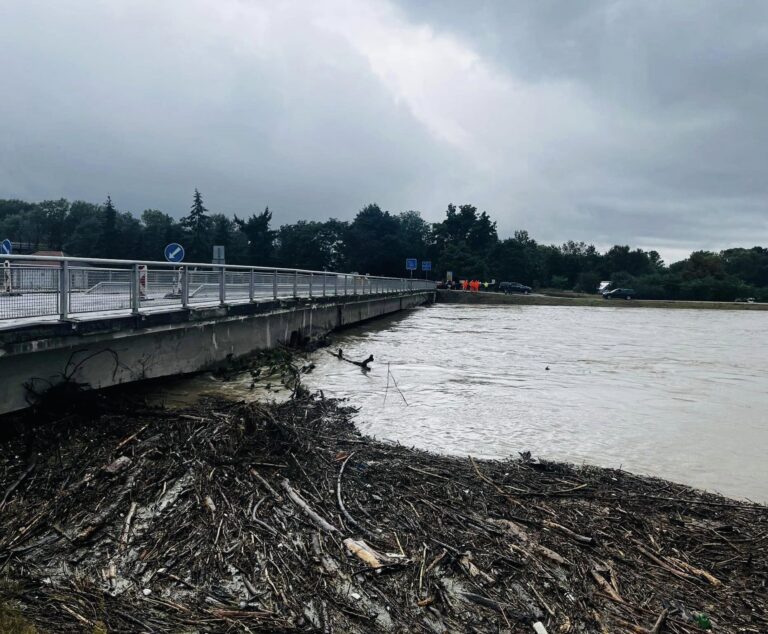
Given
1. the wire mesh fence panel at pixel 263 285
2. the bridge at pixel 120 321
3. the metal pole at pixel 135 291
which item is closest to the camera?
the bridge at pixel 120 321

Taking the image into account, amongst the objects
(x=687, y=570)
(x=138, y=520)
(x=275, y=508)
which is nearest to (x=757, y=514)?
(x=687, y=570)

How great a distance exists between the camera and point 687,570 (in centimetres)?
512

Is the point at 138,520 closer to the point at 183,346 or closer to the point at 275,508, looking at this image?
the point at 275,508

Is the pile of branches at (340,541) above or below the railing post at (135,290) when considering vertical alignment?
below

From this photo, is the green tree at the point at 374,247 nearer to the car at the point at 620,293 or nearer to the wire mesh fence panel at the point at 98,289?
the car at the point at 620,293

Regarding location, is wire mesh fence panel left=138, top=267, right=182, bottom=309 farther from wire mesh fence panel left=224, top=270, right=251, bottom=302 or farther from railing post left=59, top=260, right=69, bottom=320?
wire mesh fence panel left=224, top=270, right=251, bottom=302

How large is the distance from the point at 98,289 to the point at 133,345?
4.21 feet

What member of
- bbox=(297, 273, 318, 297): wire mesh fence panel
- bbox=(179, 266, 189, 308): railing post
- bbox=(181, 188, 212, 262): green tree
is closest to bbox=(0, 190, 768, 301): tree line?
bbox=(181, 188, 212, 262): green tree

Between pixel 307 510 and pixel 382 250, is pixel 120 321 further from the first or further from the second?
pixel 382 250

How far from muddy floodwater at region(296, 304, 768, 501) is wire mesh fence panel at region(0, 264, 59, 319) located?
533 centimetres

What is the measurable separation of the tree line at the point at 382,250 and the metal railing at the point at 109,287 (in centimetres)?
6929

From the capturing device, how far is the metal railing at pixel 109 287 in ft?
27.3

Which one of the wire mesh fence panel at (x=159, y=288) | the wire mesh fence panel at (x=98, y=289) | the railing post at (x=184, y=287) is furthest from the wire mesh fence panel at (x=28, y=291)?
the railing post at (x=184, y=287)

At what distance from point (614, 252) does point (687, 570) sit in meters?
128
